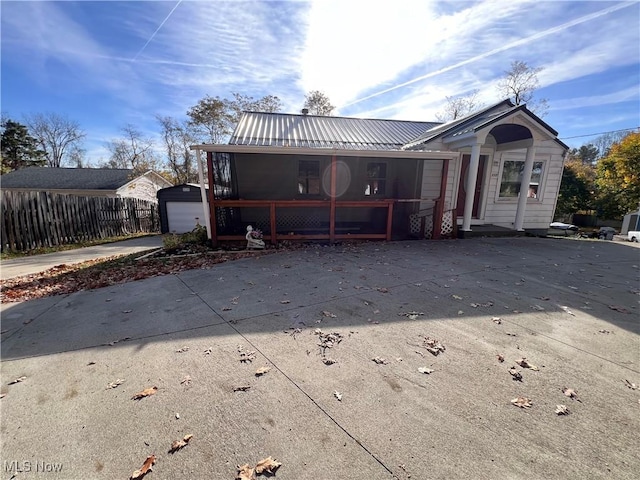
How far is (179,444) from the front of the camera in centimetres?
180

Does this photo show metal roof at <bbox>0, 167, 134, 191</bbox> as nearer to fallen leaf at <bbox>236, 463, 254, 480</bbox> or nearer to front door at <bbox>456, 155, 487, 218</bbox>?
front door at <bbox>456, 155, 487, 218</bbox>

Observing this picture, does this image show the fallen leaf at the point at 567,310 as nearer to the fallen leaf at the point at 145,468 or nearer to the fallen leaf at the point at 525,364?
the fallen leaf at the point at 525,364

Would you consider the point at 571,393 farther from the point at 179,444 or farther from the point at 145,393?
the point at 145,393

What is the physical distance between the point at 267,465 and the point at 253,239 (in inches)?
251

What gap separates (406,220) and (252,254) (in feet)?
19.8

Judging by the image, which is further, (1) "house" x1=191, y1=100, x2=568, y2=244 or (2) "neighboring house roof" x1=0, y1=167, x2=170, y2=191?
(2) "neighboring house roof" x1=0, y1=167, x2=170, y2=191

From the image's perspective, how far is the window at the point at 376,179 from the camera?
10.8 metres

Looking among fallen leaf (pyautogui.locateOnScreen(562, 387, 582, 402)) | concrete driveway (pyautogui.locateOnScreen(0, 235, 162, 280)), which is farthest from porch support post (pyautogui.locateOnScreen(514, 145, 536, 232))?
concrete driveway (pyautogui.locateOnScreen(0, 235, 162, 280))

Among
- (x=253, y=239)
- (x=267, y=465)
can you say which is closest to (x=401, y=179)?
(x=253, y=239)

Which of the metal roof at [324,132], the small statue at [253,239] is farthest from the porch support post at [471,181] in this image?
the small statue at [253,239]

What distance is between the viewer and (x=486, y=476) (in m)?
1.58

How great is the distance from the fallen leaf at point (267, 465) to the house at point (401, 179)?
21.8 feet

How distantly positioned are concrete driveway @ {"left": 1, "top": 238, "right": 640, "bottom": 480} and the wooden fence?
724cm

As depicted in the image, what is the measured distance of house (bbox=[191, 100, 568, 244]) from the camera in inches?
346
